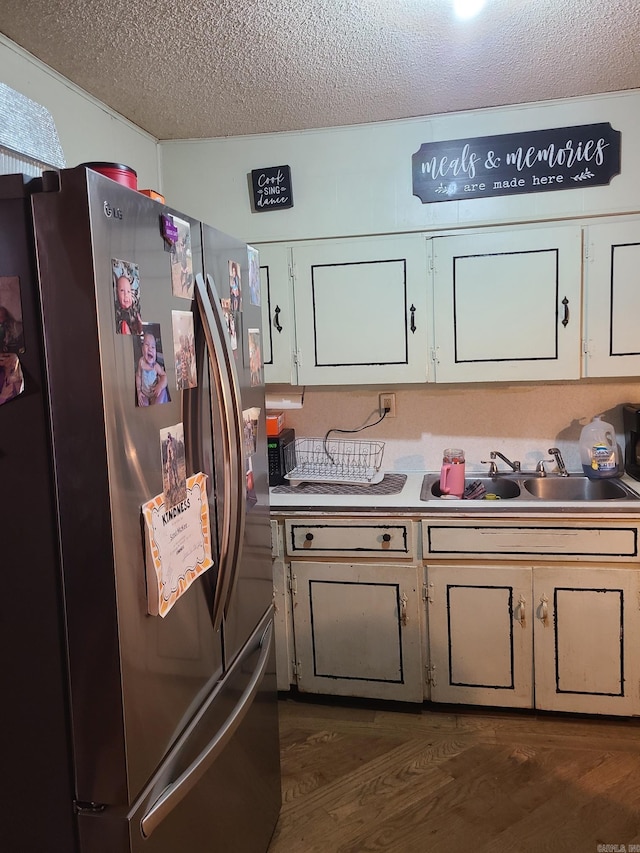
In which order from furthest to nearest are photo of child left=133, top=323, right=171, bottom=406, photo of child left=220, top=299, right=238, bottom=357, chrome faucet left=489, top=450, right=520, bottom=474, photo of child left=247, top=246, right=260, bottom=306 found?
chrome faucet left=489, top=450, right=520, bottom=474, photo of child left=247, top=246, right=260, bottom=306, photo of child left=220, top=299, right=238, bottom=357, photo of child left=133, top=323, right=171, bottom=406

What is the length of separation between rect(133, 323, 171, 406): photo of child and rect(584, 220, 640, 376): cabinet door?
6.30 feet

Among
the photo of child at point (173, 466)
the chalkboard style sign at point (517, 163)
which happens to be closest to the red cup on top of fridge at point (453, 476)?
the chalkboard style sign at point (517, 163)

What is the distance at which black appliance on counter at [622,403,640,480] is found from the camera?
263 centimetres

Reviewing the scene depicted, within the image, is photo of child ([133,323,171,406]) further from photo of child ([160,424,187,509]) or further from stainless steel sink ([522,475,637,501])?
stainless steel sink ([522,475,637,501])

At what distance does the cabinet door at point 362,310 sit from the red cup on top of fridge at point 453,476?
361 millimetres

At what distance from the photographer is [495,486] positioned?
112 inches

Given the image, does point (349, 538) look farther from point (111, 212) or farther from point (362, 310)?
point (111, 212)

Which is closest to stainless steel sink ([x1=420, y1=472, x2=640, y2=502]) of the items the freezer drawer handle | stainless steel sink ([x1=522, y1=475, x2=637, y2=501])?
stainless steel sink ([x1=522, y1=475, x2=637, y2=501])

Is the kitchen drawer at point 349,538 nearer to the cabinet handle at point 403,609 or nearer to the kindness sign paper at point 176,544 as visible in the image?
the cabinet handle at point 403,609

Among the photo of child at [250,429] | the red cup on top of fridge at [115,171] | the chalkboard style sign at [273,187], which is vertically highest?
the chalkboard style sign at [273,187]

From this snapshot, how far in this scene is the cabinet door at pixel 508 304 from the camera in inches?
99.7

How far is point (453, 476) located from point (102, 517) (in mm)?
1813

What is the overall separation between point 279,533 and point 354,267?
3.77 ft

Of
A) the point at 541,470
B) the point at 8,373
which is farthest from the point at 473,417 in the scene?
the point at 8,373
